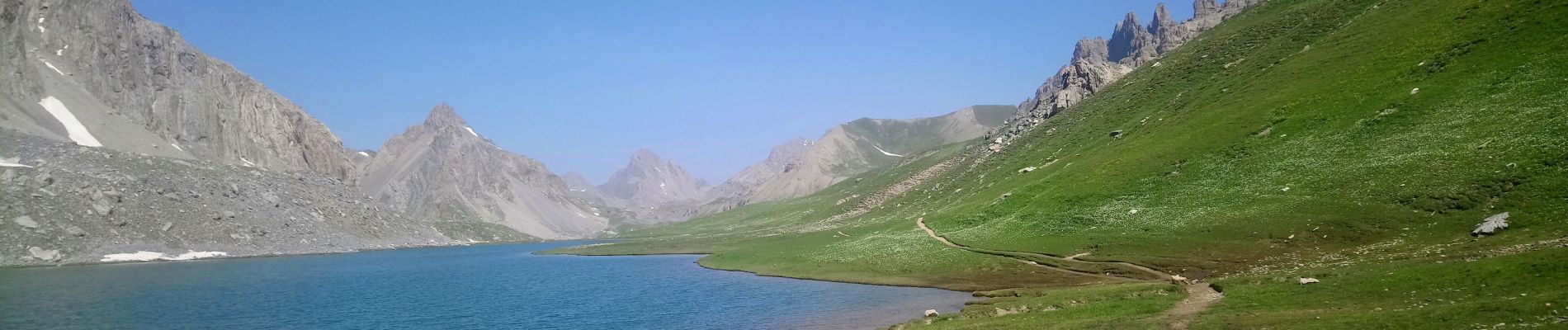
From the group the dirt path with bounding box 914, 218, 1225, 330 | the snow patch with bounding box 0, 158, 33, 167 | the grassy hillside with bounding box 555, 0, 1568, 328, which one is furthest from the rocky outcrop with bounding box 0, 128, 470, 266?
the dirt path with bounding box 914, 218, 1225, 330

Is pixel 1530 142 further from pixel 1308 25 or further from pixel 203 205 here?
pixel 203 205

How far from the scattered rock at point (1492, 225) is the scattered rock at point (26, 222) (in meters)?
211

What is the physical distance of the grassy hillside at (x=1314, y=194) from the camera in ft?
112

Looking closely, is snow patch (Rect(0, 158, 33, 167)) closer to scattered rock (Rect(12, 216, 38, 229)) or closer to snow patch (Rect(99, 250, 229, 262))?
scattered rock (Rect(12, 216, 38, 229))

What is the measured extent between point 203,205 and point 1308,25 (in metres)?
235

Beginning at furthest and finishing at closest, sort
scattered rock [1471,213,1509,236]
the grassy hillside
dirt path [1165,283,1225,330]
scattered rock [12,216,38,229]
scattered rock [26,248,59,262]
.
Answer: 1. scattered rock [12,216,38,229]
2. scattered rock [26,248,59,262]
3. scattered rock [1471,213,1509,236]
4. dirt path [1165,283,1225,330]
5. the grassy hillside

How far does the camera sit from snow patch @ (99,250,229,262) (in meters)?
160

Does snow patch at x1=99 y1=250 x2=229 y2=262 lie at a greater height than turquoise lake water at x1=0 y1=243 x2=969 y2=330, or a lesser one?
greater

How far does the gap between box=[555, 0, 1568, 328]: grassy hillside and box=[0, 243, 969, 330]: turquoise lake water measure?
791 cm

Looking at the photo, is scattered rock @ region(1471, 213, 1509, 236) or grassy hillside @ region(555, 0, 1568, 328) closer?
grassy hillside @ region(555, 0, 1568, 328)

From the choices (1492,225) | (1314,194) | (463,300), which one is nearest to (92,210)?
(463,300)

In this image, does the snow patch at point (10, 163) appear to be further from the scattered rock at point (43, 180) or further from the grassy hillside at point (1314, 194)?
the grassy hillside at point (1314, 194)

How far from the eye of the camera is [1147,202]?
71875 mm

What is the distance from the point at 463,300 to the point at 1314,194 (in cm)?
7333
